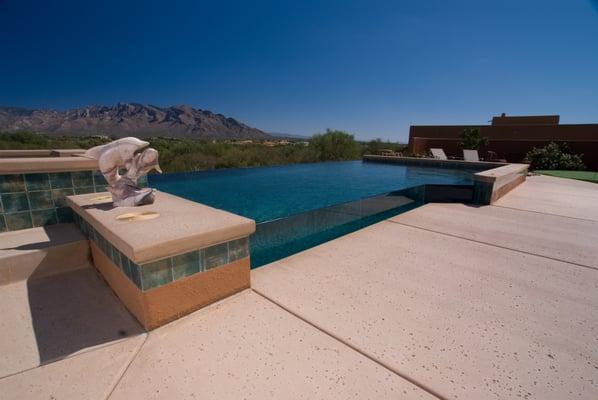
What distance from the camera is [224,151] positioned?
17.8 metres

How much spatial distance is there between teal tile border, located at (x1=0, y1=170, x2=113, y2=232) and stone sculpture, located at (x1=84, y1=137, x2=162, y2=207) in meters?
0.82

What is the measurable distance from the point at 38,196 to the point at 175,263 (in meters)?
2.40

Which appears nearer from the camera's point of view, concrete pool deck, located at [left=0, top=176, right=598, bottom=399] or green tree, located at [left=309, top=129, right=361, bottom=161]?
A: concrete pool deck, located at [left=0, top=176, right=598, bottom=399]

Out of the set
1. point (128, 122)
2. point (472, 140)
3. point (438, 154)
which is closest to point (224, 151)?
point (438, 154)

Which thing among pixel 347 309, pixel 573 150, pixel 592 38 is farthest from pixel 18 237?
pixel 573 150

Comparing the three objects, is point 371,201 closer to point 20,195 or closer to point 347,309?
point 347,309

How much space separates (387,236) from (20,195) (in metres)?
4.35

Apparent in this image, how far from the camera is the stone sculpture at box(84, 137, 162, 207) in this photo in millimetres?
2430

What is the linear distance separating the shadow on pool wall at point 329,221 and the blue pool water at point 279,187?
6.08 feet

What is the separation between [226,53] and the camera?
19891 mm

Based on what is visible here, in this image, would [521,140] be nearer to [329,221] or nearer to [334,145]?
[334,145]

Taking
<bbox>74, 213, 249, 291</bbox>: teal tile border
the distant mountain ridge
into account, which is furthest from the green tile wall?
the distant mountain ridge

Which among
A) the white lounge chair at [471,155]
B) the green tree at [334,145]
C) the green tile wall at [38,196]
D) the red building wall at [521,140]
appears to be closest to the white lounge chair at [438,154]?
the white lounge chair at [471,155]

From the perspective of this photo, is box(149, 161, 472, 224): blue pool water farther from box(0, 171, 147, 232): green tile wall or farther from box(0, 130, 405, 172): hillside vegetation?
box(0, 171, 147, 232): green tile wall
